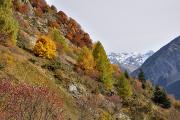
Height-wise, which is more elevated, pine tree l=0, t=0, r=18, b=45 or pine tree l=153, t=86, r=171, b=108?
pine tree l=0, t=0, r=18, b=45

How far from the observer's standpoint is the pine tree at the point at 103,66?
337 ft

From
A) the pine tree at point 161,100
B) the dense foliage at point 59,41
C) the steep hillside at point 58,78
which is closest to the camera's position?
the steep hillside at point 58,78

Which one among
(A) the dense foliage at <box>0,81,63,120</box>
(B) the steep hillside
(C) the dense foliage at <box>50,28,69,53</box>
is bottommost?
(A) the dense foliage at <box>0,81,63,120</box>

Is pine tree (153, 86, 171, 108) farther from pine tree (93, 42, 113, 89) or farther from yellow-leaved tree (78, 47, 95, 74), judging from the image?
yellow-leaved tree (78, 47, 95, 74)

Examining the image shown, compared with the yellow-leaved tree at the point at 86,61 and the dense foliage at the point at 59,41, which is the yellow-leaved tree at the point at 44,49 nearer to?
the yellow-leaved tree at the point at 86,61

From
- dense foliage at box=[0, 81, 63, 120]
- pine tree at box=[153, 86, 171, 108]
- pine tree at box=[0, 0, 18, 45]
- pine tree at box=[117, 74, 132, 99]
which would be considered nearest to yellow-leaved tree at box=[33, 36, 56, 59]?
pine tree at box=[0, 0, 18, 45]

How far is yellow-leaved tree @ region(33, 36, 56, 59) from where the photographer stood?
92.8m

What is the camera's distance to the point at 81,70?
331 ft

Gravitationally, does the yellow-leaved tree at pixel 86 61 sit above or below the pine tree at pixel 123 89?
above

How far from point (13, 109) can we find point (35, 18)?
8137 centimetres

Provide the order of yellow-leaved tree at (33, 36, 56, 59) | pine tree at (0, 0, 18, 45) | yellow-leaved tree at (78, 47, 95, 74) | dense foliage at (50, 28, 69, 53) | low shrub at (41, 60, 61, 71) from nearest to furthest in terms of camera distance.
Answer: pine tree at (0, 0, 18, 45), low shrub at (41, 60, 61, 71), yellow-leaved tree at (33, 36, 56, 59), yellow-leaved tree at (78, 47, 95, 74), dense foliage at (50, 28, 69, 53)

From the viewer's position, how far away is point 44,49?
306 ft

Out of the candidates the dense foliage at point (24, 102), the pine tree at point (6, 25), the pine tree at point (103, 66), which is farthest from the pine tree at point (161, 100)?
the dense foliage at point (24, 102)

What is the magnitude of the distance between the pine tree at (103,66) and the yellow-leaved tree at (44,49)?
1410cm
